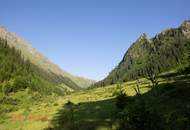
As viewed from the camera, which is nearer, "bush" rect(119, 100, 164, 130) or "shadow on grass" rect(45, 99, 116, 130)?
"bush" rect(119, 100, 164, 130)

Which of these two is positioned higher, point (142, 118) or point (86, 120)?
point (142, 118)

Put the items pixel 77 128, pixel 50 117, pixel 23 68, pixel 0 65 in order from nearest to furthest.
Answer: pixel 77 128
pixel 50 117
pixel 0 65
pixel 23 68

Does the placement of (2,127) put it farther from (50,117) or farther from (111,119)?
(111,119)

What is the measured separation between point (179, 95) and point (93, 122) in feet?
46.5

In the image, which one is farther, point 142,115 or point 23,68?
point 23,68

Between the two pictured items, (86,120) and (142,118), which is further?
(86,120)

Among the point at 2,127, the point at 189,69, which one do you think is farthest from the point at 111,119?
the point at 189,69

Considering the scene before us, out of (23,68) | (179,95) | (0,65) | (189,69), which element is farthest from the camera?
(23,68)

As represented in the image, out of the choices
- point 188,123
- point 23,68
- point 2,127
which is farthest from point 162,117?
point 23,68

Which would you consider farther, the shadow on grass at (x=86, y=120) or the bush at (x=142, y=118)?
the shadow on grass at (x=86, y=120)

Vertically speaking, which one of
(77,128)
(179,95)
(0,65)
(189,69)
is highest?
(0,65)

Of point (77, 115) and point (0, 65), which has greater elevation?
point (0, 65)

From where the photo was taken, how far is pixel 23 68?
7525 inches

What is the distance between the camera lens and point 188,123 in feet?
91.9
